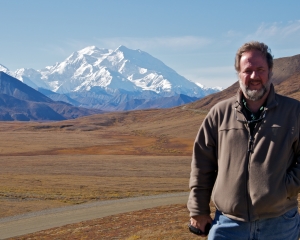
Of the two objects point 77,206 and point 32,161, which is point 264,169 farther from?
point 32,161

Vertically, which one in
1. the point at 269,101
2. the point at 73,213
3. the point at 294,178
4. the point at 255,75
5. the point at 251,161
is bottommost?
the point at 73,213

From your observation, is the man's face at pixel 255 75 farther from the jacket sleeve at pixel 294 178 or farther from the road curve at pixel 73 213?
the road curve at pixel 73 213

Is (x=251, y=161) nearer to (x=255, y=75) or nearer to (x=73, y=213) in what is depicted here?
(x=255, y=75)

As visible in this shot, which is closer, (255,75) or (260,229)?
(260,229)

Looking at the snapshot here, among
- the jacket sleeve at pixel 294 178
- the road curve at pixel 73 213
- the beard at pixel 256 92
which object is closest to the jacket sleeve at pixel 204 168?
the beard at pixel 256 92

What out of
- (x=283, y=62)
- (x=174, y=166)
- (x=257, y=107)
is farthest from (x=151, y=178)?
(x=283, y=62)

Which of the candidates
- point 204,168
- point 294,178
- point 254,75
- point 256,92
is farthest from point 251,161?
point 254,75

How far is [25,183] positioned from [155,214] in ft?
59.7

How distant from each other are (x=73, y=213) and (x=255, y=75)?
1983 centimetres

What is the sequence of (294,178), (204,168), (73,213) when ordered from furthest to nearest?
(73,213) < (204,168) < (294,178)

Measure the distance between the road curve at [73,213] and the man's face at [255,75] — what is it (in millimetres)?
16275

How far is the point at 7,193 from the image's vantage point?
29281mm

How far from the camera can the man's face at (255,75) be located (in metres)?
4.31

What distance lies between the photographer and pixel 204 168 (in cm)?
451
